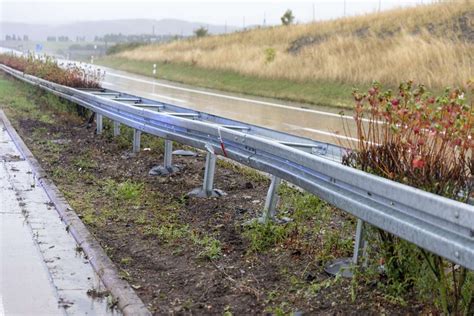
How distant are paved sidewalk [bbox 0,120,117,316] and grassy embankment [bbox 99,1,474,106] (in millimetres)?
14650

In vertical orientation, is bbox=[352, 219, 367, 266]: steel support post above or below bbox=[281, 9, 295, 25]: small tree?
below

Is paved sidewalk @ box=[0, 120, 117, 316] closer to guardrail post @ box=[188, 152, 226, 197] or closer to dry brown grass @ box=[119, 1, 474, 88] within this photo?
guardrail post @ box=[188, 152, 226, 197]

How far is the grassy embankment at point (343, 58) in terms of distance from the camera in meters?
21.6

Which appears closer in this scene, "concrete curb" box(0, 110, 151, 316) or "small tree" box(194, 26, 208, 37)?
"concrete curb" box(0, 110, 151, 316)

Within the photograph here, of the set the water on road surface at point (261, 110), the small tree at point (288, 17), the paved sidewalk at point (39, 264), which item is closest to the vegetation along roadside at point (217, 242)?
the paved sidewalk at point (39, 264)

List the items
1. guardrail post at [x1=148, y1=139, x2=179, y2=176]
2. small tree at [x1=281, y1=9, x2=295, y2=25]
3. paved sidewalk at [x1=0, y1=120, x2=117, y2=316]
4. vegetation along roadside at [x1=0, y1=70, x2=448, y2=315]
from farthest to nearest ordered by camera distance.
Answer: small tree at [x1=281, y1=9, x2=295, y2=25] → guardrail post at [x1=148, y1=139, x2=179, y2=176] → paved sidewalk at [x1=0, y1=120, x2=117, y2=316] → vegetation along roadside at [x1=0, y1=70, x2=448, y2=315]

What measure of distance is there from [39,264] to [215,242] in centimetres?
140

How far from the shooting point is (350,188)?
169 inches

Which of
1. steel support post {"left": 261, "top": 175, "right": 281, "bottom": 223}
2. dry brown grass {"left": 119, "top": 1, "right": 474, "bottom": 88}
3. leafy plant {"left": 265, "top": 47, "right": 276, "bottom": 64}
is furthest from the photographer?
leafy plant {"left": 265, "top": 47, "right": 276, "bottom": 64}

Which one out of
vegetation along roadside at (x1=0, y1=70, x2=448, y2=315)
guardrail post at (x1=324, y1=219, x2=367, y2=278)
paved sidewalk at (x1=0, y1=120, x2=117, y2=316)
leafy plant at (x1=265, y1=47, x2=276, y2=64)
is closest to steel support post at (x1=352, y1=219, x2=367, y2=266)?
guardrail post at (x1=324, y1=219, x2=367, y2=278)

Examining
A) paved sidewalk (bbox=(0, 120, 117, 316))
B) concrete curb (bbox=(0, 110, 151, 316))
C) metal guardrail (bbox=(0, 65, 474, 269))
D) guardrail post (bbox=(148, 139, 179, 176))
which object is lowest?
paved sidewalk (bbox=(0, 120, 117, 316))

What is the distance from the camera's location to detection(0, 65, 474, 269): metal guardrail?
3.29m

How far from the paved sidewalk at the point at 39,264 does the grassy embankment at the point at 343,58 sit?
1465cm

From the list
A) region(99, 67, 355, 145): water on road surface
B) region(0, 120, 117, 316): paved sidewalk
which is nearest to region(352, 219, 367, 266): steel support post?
region(0, 120, 117, 316): paved sidewalk
